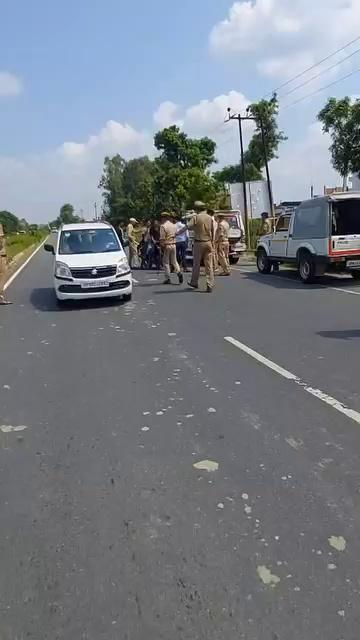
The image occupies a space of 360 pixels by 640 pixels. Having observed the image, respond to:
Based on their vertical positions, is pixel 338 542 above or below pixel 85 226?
below

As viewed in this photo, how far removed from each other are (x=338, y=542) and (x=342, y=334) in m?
5.67

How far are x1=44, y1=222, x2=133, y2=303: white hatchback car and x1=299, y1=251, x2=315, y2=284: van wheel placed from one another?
492cm

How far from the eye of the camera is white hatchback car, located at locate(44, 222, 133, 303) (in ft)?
39.8

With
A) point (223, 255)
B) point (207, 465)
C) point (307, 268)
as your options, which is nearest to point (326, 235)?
point (307, 268)

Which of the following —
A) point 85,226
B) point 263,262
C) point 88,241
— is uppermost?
point 85,226

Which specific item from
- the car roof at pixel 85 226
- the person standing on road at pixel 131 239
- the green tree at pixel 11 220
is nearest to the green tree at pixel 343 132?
the person standing on road at pixel 131 239

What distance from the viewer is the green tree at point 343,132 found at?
78.0 feet

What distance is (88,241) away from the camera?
44.2 feet

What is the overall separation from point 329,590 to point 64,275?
10109mm

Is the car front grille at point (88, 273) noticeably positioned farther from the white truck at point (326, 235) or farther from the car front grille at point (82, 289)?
the white truck at point (326, 235)

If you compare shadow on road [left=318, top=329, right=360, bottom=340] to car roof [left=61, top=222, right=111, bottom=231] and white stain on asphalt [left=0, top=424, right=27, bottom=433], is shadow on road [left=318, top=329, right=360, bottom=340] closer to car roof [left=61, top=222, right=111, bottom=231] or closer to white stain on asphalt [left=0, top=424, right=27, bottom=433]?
white stain on asphalt [left=0, top=424, right=27, bottom=433]

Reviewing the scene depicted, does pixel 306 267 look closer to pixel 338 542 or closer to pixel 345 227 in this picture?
pixel 345 227

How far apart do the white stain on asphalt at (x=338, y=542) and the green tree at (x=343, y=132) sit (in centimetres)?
2264

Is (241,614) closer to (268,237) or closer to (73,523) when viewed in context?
(73,523)
